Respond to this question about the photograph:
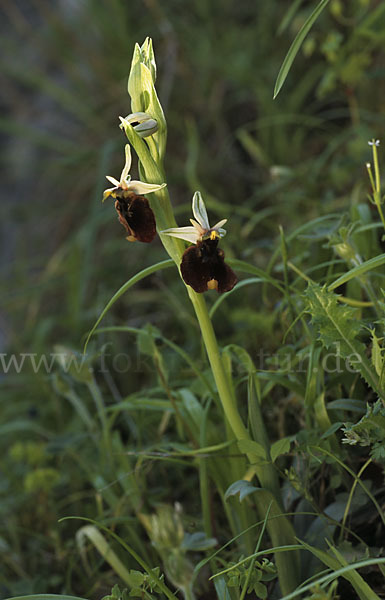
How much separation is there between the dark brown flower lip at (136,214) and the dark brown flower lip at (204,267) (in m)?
0.06

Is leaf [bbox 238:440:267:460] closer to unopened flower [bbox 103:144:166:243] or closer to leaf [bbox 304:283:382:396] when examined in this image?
leaf [bbox 304:283:382:396]

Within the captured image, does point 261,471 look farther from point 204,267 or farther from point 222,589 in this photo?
point 204,267

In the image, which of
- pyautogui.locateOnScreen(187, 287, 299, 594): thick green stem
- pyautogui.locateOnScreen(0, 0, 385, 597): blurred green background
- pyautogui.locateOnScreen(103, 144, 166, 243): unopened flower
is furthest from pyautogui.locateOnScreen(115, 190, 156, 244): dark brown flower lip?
pyautogui.locateOnScreen(0, 0, 385, 597): blurred green background

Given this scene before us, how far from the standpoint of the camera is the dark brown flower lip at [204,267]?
76cm

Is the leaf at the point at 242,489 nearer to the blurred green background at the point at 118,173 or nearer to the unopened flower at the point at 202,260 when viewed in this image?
the unopened flower at the point at 202,260

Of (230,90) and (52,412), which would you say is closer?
(52,412)

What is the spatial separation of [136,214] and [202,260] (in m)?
0.11

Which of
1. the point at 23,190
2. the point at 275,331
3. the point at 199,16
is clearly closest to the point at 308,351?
the point at 275,331

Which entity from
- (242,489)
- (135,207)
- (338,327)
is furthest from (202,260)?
(242,489)

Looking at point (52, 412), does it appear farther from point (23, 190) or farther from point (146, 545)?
point (23, 190)

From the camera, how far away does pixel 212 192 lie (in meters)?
2.31

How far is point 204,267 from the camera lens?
30.0 inches

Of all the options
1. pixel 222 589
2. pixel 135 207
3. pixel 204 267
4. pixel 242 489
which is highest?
pixel 135 207

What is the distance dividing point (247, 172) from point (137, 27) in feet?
3.22
